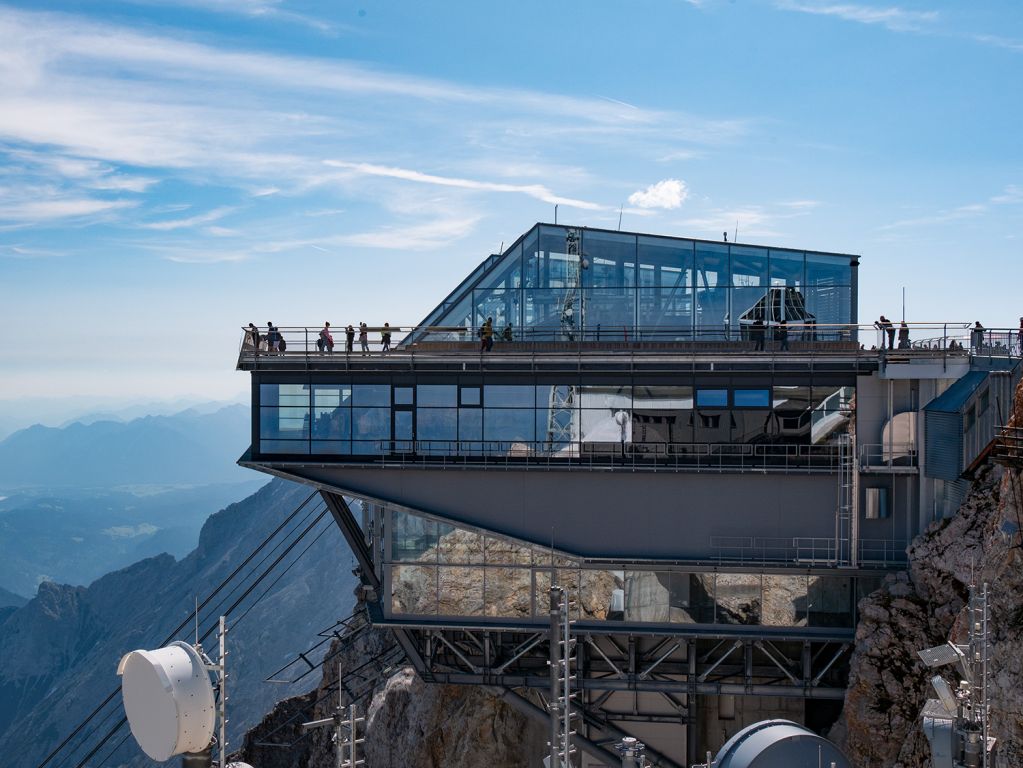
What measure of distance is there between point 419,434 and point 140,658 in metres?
22.3

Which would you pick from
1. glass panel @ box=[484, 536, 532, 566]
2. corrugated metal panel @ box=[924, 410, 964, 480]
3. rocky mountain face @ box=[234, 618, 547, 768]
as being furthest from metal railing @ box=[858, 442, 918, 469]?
rocky mountain face @ box=[234, 618, 547, 768]

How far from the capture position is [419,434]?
49.5 meters

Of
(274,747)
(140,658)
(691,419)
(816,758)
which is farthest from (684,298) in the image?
(274,747)

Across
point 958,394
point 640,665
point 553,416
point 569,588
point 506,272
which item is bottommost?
point 640,665

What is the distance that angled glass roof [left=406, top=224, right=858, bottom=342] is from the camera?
51969 millimetres

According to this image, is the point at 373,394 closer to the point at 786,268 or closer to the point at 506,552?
the point at 506,552

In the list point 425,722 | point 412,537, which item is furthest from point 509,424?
point 425,722

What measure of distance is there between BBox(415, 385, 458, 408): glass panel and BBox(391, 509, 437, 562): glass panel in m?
4.18

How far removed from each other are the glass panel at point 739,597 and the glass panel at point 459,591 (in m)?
8.71

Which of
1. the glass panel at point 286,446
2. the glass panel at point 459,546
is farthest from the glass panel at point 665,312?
the glass panel at point 286,446

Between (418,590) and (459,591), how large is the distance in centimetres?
152

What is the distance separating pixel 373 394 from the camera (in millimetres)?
49531

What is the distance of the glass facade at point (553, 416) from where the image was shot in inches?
1891

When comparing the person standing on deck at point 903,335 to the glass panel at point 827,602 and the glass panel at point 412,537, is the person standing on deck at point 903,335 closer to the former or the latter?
the glass panel at point 827,602
